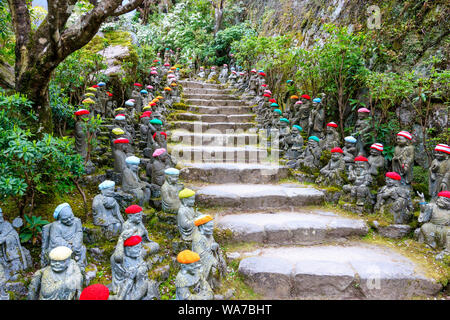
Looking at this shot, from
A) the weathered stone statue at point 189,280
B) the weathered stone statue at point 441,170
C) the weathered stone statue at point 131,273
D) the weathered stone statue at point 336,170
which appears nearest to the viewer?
the weathered stone statue at point 189,280

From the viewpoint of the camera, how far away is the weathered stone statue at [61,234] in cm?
359

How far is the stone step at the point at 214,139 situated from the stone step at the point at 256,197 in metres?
2.69

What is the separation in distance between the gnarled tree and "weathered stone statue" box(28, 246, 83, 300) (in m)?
2.58

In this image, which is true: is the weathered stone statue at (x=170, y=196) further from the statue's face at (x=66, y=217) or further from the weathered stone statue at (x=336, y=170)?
the weathered stone statue at (x=336, y=170)

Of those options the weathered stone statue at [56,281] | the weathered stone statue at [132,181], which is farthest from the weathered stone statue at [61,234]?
the weathered stone statue at [132,181]

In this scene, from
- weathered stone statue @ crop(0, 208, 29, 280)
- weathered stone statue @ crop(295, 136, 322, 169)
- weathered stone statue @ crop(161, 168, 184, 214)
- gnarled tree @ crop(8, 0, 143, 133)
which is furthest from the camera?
weathered stone statue @ crop(295, 136, 322, 169)

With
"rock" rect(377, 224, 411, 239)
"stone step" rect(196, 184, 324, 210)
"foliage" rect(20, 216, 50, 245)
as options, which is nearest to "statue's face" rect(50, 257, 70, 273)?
"foliage" rect(20, 216, 50, 245)

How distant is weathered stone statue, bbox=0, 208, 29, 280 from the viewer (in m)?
3.53

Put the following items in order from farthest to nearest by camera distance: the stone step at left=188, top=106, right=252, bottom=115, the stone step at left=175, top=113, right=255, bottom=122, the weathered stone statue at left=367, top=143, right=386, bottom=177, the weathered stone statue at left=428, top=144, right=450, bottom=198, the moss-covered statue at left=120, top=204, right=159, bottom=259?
1. the stone step at left=188, top=106, right=252, bottom=115
2. the stone step at left=175, top=113, right=255, bottom=122
3. the weathered stone statue at left=367, top=143, right=386, bottom=177
4. the weathered stone statue at left=428, top=144, right=450, bottom=198
5. the moss-covered statue at left=120, top=204, right=159, bottom=259

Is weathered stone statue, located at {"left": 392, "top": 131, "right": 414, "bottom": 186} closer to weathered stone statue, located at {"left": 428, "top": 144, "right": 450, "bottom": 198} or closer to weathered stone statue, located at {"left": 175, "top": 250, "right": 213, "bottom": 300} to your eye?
weathered stone statue, located at {"left": 428, "top": 144, "right": 450, "bottom": 198}

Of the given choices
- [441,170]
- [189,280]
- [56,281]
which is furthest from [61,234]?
[441,170]

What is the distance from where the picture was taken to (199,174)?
6.99m

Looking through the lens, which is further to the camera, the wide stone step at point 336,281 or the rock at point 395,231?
the rock at point 395,231

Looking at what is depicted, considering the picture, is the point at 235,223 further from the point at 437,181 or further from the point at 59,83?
the point at 59,83
